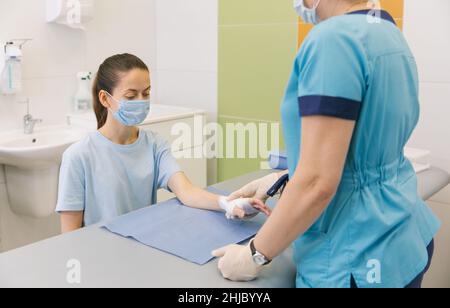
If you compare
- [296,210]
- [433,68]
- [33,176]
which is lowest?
[33,176]

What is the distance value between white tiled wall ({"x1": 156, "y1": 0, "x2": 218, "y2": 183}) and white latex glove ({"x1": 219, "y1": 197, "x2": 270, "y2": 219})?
66.2 inches

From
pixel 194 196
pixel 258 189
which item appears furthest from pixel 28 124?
pixel 258 189

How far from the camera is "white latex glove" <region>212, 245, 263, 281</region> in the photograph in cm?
104

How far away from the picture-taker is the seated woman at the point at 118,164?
1.58 m

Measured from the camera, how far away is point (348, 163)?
96cm

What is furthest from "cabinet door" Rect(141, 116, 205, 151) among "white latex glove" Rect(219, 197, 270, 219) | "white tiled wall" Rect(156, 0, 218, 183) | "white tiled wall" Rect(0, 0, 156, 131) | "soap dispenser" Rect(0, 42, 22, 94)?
"white latex glove" Rect(219, 197, 270, 219)

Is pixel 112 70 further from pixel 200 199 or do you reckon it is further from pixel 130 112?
pixel 200 199

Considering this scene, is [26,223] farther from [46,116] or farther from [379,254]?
[379,254]

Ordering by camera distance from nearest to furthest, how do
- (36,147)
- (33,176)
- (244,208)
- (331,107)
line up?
(331,107) → (244,208) → (36,147) → (33,176)

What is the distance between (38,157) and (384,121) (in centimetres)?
165

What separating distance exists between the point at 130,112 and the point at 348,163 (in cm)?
88

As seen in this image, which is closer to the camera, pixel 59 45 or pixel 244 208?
pixel 244 208

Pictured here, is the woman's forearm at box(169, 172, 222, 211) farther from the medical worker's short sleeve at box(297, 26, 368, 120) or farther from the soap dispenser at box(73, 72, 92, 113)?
the soap dispenser at box(73, 72, 92, 113)

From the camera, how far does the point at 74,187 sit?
1.58 meters
